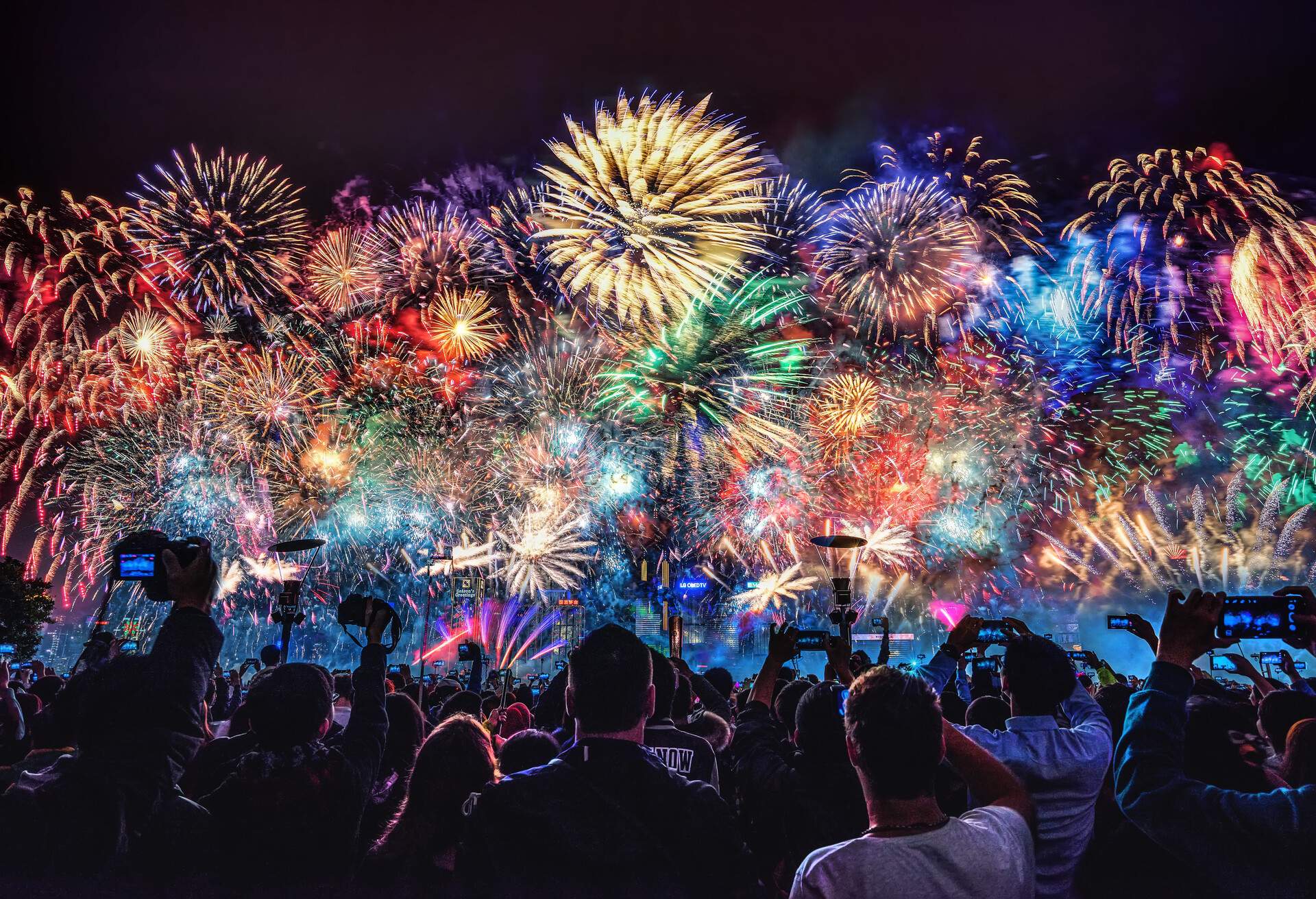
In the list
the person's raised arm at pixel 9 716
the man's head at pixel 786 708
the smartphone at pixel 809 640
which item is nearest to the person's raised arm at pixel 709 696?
the smartphone at pixel 809 640

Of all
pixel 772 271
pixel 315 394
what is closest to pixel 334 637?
pixel 315 394

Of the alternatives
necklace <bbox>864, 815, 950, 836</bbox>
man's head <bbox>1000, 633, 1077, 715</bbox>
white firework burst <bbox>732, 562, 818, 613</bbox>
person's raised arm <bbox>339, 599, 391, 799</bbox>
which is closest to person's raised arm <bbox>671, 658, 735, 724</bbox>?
person's raised arm <bbox>339, 599, 391, 799</bbox>

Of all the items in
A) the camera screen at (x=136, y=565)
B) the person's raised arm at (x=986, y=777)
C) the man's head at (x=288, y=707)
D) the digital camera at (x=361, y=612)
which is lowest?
the person's raised arm at (x=986, y=777)

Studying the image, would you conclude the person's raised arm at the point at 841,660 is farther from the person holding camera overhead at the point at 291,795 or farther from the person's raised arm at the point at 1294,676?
the person's raised arm at the point at 1294,676

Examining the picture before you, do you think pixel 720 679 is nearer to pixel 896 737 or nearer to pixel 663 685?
pixel 663 685

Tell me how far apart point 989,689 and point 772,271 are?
13.5 metres

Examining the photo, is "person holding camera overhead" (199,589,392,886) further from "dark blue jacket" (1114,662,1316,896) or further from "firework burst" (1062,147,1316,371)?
"firework burst" (1062,147,1316,371)

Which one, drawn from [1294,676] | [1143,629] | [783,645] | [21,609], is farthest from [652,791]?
[21,609]

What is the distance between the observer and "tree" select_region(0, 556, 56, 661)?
112 feet

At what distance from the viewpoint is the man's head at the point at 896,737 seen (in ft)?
8.10

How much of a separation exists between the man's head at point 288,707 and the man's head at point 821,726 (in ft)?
7.86

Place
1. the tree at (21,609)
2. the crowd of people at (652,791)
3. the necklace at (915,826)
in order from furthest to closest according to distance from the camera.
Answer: the tree at (21,609) → the crowd of people at (652,791) → the necklace at (915,826)

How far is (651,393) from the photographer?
26.1 m

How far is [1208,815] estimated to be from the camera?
8.54ft
